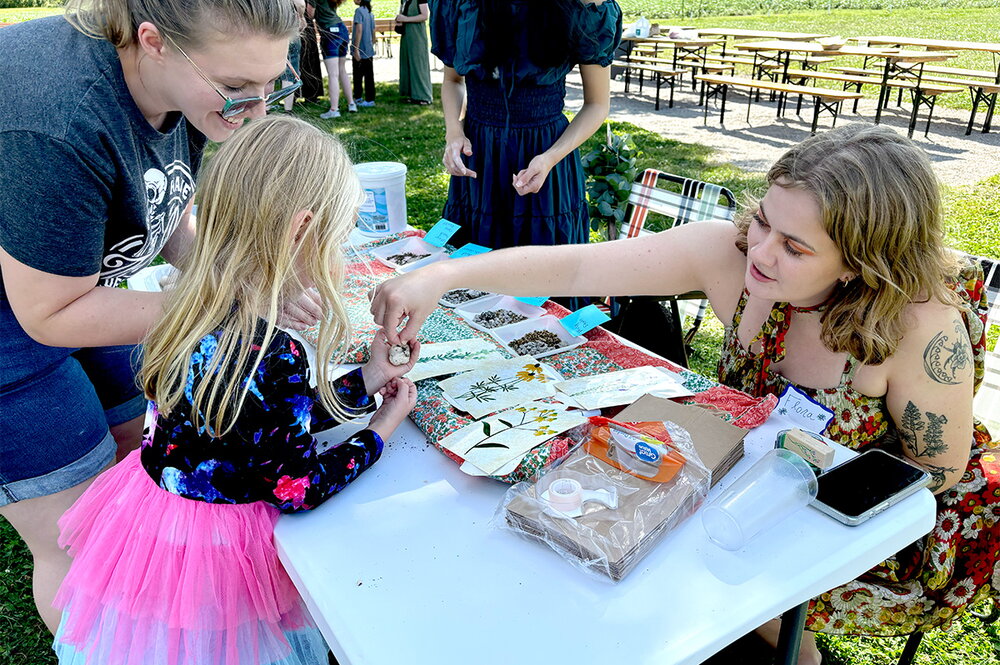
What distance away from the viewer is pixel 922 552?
5.19 ft

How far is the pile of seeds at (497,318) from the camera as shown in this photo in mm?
1992

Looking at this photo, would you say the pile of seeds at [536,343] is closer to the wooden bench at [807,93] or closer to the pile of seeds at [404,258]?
the pile of seeds at [404,258]

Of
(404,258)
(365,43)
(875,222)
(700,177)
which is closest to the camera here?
(875,222)

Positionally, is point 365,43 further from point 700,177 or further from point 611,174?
point 611,174

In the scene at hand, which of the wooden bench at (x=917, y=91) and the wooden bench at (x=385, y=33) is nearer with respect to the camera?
the wooden bench at (x=917, y=91)

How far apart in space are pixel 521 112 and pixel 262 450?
171cm

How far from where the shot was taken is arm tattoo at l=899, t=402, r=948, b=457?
5.01 feet

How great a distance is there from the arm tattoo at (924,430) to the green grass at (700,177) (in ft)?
2.65

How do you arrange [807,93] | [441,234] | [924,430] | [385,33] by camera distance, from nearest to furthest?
[924,430] → [441,234] → [807,93] → [385,33]

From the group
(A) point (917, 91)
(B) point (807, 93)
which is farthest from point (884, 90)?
(B) point (807, 93)

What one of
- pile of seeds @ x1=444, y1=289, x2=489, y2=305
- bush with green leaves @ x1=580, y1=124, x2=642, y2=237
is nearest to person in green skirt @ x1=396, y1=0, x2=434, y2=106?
bush with green leaves @ x1=580, y1=124, x2=642, y2=237

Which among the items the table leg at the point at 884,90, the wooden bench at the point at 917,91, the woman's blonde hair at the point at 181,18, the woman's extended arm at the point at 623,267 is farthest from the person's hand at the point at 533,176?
the table leg at the point at 884,90

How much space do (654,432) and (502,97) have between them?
1.59 m

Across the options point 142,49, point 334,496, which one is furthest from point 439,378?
point 142,49
